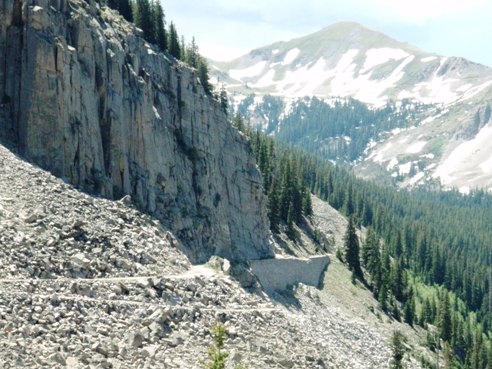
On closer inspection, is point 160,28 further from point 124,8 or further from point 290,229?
point 290,229

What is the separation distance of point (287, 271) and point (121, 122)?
3694 centimetres

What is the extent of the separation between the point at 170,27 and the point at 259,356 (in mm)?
59344

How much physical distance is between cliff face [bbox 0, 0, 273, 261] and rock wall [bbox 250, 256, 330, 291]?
7.39ft

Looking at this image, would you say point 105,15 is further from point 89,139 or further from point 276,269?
point 276,269

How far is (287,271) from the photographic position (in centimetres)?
9425

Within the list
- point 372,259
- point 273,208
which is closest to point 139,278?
point 273,208

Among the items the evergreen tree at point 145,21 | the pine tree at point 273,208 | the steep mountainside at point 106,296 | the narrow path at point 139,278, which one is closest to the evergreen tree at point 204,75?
the evergreen tree at point 145,21

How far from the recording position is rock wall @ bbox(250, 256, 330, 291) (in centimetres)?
8619

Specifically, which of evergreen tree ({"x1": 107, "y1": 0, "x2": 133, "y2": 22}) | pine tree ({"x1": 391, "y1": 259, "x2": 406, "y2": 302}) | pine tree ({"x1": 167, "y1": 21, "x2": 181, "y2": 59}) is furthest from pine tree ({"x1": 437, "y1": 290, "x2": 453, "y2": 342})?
evergreen tree ({"x1": 107, "y1": 0, "x2": 133, "y2": 22})

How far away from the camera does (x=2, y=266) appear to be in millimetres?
42062

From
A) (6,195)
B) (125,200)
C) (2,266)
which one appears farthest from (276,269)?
(2,266)

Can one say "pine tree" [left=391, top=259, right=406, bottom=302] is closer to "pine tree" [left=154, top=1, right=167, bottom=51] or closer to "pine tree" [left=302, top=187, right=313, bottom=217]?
"pine tree" [left=302, top=187, right=313, bottom=217]

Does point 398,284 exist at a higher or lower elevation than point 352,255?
lower

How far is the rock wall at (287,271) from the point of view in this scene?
86188mm
